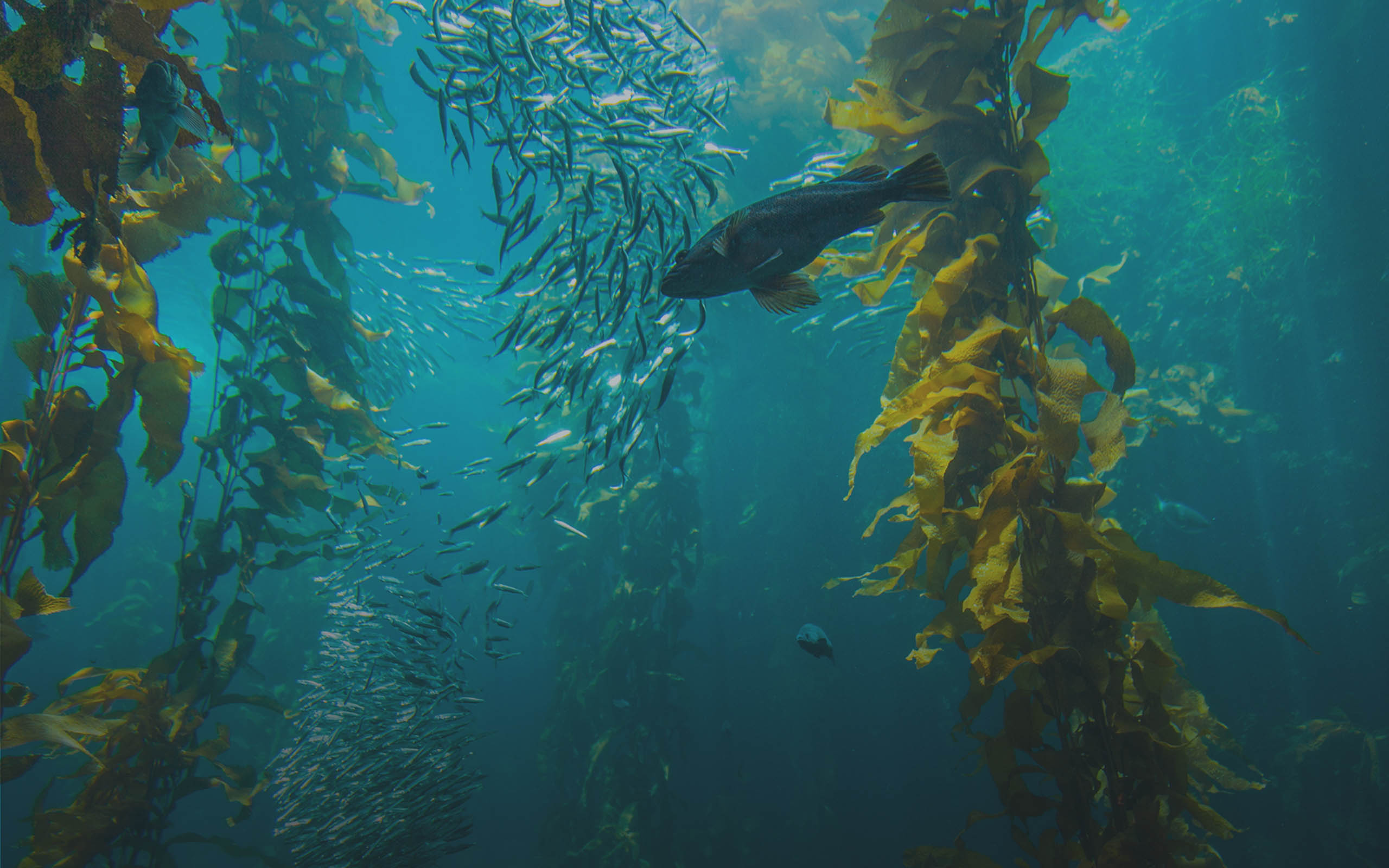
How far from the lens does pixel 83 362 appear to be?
2254 mm

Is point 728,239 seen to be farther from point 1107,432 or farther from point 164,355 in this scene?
point 164,355

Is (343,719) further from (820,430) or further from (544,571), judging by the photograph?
(820,430)

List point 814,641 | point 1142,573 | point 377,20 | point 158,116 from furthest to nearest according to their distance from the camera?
point 377,20, point 814,641, point 1142,573, point 158,116

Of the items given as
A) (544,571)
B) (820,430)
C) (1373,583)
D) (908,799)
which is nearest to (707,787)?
(908,799)

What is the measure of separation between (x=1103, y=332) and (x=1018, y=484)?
2.55 feet

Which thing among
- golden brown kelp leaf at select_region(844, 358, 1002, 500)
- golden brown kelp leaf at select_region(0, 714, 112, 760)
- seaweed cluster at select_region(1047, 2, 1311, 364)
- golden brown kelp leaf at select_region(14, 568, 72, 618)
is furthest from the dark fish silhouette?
seaweed cluster at select_region(1047, 2, 1311, 364)

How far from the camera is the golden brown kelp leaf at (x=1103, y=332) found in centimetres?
199

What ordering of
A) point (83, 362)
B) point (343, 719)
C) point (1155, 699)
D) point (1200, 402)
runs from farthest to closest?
point (1200, 402)
point (343, 719)
point (83, 362)
point (1155, 699)

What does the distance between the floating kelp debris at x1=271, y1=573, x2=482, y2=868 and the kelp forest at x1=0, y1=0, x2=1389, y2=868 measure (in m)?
0.06

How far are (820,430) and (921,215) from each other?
1058 centimetres

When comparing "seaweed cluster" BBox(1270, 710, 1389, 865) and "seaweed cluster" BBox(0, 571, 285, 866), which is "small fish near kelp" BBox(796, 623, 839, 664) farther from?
"seaweed cluster" BBox(1270, 710, 1389, 865)

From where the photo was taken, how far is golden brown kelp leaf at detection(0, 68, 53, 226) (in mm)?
1325

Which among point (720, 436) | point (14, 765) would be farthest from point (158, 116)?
point (720, 436)

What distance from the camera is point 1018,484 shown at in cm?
184
